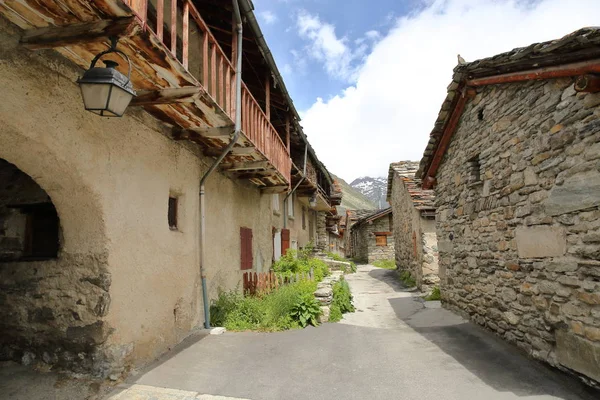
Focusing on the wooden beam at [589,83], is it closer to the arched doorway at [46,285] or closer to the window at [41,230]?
the arched doorway at [46,285]

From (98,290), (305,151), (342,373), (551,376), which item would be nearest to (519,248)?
(551,376)

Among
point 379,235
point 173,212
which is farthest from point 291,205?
point 379,235

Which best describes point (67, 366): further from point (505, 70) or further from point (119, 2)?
point (505, 70)

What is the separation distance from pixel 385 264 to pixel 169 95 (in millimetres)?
19548

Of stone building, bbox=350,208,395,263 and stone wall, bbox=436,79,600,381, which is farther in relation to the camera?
stone building, bbox=350,208,395,263

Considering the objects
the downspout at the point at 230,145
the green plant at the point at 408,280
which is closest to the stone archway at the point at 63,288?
the downspout at the point at 230,145

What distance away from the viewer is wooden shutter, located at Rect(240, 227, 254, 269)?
8219 millimetres

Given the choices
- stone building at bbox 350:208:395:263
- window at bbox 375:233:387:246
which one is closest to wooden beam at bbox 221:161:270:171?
stone building at bbox 350:208:395:263

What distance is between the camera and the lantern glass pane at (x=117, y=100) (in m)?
3.09

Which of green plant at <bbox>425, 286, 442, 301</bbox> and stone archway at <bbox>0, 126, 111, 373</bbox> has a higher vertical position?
stone archway at <bbox>0, 126, 111, 373</bbox>

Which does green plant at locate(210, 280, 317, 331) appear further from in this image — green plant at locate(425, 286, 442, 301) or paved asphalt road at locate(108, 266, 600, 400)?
green plant at locate(425, 286, 442, 301)

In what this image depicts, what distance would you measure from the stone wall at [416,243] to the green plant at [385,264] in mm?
4213

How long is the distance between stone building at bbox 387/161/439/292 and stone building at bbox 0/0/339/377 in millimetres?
6843

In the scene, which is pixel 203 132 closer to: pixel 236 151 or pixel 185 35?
pixel 236 151
